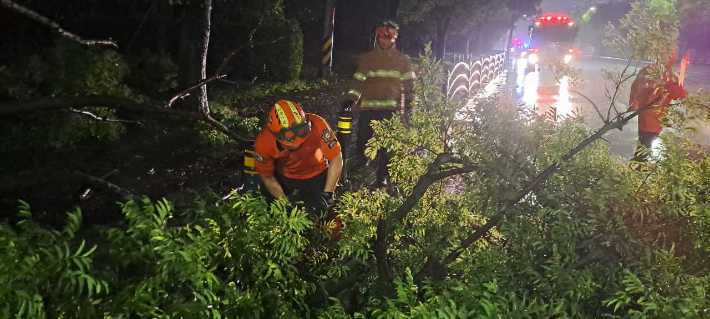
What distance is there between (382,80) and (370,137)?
0.97 meters

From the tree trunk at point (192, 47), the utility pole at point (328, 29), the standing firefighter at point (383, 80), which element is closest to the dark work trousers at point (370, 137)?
the standing firefighter at point (383, 80)

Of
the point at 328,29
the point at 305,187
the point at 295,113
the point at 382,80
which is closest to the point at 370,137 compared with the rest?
the point at 382,80

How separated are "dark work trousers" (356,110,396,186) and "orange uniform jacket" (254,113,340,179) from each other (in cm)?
93

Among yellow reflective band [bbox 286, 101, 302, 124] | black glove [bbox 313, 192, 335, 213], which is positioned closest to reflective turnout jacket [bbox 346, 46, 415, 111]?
black glove [bbox 313, 192, 335, 213]

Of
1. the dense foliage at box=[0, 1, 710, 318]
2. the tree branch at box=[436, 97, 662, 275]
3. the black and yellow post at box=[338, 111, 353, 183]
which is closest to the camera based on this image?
the dense foliage at box=[0, 1, 710, 318]

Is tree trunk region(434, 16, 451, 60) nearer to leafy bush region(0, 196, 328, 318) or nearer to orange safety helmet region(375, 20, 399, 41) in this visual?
orange safety helmet region(375, 20, 399, 41)

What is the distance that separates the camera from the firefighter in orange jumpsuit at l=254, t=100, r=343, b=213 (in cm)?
309

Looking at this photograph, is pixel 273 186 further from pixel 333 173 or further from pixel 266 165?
pixel 333 173

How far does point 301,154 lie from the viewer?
11.8 feet

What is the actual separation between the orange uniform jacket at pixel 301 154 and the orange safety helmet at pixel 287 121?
27 cm

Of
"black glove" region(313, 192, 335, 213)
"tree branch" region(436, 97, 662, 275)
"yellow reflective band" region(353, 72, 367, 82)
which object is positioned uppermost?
"yellow reflective band" region(353, 72, 367, 82)

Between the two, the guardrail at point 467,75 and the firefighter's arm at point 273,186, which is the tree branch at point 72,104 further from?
the guardrail at point 467,75

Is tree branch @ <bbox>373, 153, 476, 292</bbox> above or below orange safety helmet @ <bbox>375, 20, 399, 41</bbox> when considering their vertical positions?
below

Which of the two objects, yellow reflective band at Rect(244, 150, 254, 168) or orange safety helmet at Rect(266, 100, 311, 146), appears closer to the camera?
orange safety helmet at Rect(266, 100, 311, 146)
